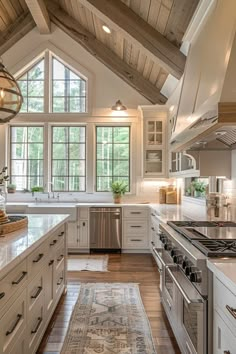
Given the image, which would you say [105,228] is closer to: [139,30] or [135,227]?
[135,227]

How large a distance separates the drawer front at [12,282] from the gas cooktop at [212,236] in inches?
41.1

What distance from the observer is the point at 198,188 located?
456cm

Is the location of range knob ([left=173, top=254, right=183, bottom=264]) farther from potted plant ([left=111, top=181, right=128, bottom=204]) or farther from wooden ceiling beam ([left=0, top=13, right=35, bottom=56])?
wooden ceiling beam ([left=0, top=13, right=35, bottom=56])

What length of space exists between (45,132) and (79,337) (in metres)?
4.47

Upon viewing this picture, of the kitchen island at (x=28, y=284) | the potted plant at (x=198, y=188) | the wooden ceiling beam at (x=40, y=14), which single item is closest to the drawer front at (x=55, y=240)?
the kitchen island at (x=28, y=284)

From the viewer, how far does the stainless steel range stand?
168cm

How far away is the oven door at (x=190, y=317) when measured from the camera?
1.68m

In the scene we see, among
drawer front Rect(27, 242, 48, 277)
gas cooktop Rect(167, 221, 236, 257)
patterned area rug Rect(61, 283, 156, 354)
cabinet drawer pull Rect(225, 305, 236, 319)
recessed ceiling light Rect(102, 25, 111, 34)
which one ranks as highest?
recessed ceiling light Rect(102, 25, 111, 34)

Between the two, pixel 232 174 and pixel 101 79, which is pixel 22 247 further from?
pixel 101 79

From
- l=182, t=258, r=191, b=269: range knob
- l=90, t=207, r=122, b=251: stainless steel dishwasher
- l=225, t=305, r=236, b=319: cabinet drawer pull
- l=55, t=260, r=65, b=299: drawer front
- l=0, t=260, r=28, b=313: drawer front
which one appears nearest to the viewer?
l=225, t=305, r=236, b=319: cabinet drawer pull

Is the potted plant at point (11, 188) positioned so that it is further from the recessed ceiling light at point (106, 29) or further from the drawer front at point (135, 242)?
the recessed ceiling light at point (106, 29)

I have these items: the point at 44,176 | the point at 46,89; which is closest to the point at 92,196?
the point at 44,176

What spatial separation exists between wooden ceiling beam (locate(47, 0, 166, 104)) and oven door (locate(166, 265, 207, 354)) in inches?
170

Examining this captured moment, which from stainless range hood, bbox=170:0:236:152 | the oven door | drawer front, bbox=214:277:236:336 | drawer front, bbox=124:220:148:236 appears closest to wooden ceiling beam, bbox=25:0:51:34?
stainless range hood, bbox=170:0:236:152
